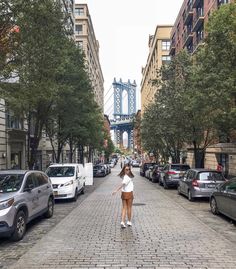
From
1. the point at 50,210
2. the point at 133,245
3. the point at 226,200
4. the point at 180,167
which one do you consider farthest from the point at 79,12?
the point at 133,245

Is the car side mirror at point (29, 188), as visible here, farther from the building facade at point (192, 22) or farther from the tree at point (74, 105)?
the building facade at point (192, 22)

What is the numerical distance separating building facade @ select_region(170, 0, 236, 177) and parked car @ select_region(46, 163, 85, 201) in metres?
9.74

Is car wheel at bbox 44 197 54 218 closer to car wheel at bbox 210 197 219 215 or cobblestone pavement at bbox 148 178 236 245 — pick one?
cobblestone pavement at bbox 148 178 236 245

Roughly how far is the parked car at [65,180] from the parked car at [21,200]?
12.3 feet

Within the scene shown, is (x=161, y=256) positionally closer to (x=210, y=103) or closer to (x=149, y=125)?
(x=210, y=103)

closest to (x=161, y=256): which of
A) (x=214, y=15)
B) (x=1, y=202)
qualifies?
(x=1, y=202)

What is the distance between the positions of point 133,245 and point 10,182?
3.87 meters

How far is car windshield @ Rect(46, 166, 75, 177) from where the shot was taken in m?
17.8

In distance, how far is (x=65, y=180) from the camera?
16547 millimetres

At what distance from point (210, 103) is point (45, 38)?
735 cm

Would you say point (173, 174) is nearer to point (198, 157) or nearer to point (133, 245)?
point (198, 157)

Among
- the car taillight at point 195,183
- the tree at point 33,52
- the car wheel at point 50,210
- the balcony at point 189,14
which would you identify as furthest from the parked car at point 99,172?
the car wheel at point 50,210

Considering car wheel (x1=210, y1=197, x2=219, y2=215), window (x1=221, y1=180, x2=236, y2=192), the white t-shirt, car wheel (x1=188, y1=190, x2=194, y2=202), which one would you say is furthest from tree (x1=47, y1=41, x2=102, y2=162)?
the white t-shirt

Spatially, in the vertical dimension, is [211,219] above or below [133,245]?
below
